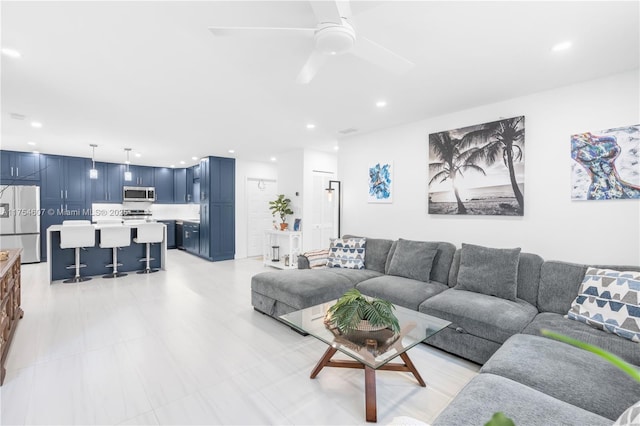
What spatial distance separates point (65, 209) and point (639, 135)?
9.90m

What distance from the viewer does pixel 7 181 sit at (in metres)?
6.44

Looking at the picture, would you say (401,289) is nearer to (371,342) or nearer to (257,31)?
(371,342)

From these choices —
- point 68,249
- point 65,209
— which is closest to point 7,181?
point 65,209

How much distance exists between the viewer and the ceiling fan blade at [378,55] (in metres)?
1.75

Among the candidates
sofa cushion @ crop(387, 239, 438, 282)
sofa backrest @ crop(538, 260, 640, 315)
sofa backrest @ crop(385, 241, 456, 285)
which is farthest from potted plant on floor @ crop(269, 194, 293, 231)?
sofa backrest @ crop(538, 260, 640, 315)

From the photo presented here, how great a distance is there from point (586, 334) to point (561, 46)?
83.4 inches

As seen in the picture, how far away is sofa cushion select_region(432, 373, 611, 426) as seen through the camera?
50.3 inches

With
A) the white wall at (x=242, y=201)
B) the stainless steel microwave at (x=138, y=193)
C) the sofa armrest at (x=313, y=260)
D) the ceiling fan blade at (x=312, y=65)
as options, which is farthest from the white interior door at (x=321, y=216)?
the stainless steel microwave at (x=138, y=193)

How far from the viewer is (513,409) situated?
4.39ft

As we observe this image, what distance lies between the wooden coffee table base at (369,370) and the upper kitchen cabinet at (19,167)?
8019 mm

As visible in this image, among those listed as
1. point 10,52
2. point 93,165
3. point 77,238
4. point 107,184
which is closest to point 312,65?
point 10,52

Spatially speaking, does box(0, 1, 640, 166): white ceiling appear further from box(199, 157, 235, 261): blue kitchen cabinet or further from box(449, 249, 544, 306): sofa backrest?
box(199, 157, 235, 261): blue kitchen cabinet

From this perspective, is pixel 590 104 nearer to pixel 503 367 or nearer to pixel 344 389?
pixel 503 367

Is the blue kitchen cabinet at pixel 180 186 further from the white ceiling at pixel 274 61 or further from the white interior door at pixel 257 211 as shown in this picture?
the white ceiling at pixel 274 61
